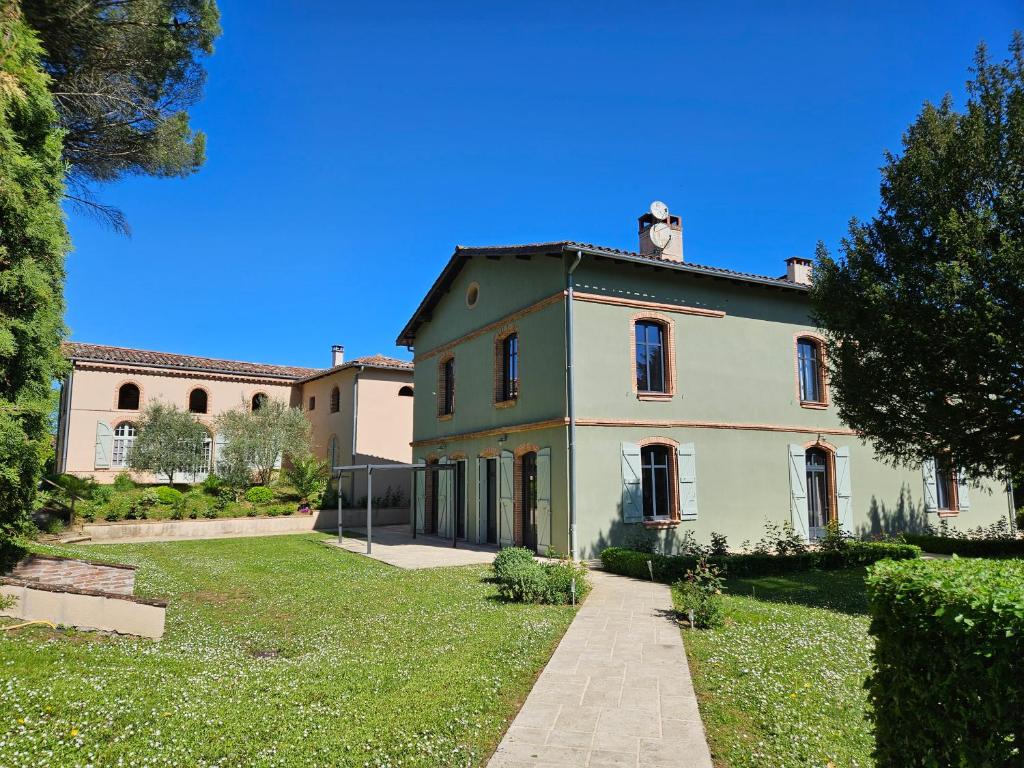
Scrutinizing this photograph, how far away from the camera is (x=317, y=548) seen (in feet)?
54.9

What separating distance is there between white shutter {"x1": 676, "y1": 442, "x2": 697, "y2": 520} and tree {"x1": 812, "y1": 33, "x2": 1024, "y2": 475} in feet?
14.0

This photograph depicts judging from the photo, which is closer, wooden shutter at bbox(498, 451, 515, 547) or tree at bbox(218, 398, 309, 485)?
wooden shutter at bbox(498, 451, 515, 547)

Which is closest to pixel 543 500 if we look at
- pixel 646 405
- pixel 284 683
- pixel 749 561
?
pixel 646 405

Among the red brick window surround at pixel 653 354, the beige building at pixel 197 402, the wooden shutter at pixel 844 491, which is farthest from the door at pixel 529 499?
the beige building at pixel 197 402

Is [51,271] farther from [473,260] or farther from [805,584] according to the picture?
[805,584]

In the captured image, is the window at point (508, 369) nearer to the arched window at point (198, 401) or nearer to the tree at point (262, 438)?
the tree at point (262, 438)

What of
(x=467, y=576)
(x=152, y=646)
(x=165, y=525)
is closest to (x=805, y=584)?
(x=467, y=576)

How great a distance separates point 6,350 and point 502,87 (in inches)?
314

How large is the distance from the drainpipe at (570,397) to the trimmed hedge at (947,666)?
9710mm

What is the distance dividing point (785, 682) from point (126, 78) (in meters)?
14.4

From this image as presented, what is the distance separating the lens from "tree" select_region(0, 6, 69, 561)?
24.1 feet

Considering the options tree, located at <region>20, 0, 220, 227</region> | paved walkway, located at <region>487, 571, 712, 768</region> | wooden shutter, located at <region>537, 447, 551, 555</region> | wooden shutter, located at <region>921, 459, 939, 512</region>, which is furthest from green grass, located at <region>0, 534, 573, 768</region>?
wooden shutter, located at <region>921, 459, 939, 512</region>

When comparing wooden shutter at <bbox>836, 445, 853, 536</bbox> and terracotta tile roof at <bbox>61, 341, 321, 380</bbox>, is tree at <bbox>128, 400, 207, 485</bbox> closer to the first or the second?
terracotta tile roof at <bbox>61, 341, 321, 380</bbox>

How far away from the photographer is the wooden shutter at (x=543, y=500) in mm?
13784
